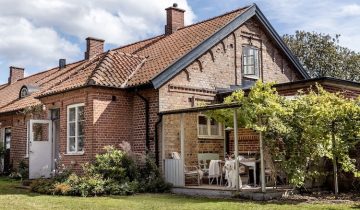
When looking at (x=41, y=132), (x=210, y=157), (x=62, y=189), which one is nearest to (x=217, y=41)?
(x=210, y=157)

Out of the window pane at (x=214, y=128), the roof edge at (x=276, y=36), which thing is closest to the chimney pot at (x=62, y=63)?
the roof edge at (x=276, y=36)

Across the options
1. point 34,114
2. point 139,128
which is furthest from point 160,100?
point 34,114

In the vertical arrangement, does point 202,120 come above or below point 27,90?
below

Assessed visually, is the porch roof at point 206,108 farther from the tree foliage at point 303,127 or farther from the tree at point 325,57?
the tree at point 325,57

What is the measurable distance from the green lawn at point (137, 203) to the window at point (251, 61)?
8730 millimetres

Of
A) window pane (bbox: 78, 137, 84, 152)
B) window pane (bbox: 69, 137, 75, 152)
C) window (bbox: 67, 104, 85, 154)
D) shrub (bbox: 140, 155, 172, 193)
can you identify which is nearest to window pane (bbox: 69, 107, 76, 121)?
window (bbox: 67, 104, 85, 154)

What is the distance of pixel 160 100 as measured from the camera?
17062mm

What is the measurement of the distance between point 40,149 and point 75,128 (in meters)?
2.92

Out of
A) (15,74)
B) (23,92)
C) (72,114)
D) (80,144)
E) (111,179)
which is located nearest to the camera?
(111,179)

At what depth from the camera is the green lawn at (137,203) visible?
11.6 meters

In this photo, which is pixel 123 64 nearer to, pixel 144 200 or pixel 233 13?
pixel 233 13

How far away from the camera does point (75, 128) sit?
1789 centimetres

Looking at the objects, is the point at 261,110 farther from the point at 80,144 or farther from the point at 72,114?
the point at 72,114

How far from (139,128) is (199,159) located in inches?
100
